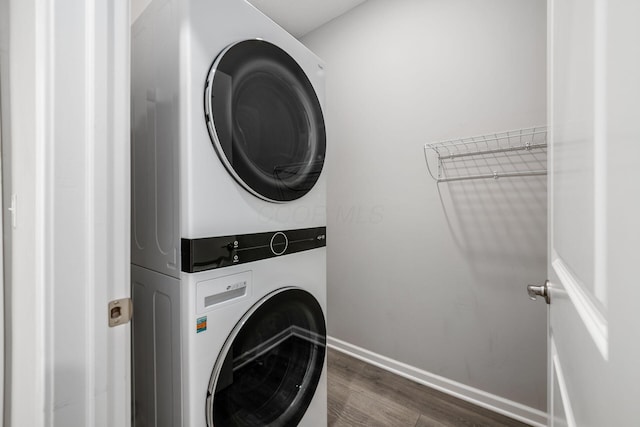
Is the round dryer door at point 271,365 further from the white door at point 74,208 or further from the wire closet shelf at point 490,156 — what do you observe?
the wire closet shelf at point 490,156

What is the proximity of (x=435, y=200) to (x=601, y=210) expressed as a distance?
1379mm

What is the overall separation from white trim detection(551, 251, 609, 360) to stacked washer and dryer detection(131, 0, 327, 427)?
79 cm

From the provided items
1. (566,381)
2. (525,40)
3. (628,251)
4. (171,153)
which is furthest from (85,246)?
(525,40)

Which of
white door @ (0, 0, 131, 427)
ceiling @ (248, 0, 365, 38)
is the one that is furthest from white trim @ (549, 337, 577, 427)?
ceiling @ (248, 0, 365, 38)

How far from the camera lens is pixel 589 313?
36cm

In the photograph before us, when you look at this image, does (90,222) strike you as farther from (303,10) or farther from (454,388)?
(303,10)

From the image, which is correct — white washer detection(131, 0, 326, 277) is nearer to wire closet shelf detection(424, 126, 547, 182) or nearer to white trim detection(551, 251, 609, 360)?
white trim detection(551, 251, 609, 360)

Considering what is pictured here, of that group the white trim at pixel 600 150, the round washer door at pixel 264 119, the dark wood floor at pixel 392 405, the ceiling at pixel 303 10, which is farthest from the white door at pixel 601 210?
the ceiling at pixel 303 10

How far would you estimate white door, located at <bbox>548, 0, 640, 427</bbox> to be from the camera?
0.23m

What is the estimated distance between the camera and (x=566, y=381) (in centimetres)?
52

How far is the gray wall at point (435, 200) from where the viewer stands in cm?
137

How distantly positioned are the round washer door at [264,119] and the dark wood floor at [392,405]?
1.28m

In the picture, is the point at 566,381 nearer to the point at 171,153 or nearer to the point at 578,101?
the point at 578,101

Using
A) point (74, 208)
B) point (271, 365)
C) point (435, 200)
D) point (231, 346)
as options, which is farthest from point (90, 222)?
point (435, 200)
